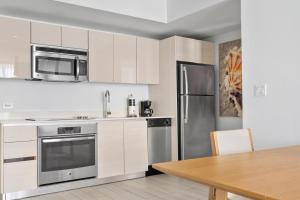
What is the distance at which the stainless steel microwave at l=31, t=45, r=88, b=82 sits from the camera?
3475mm

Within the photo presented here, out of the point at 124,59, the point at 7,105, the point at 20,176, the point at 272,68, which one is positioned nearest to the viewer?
the point at 272,68

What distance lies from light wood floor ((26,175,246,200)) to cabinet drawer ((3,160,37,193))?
0.57ft

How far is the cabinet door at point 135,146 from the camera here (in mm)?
3855

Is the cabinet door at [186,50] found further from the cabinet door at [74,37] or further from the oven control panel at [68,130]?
the oven control panel at [68,130]

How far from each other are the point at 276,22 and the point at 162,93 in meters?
2.21

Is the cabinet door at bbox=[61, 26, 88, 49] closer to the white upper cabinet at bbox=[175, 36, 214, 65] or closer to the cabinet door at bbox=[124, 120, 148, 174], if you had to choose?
the cabinet door at bbox=[124, 120, 148, 174]

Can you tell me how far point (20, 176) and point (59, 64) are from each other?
144 cm

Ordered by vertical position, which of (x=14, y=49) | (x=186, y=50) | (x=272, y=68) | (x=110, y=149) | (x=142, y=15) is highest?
(x=142, y=15)

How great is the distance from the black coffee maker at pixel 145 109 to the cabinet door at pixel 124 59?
1.62ft

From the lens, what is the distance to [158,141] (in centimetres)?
420

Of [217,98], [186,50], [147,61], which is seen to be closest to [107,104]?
[147,61]

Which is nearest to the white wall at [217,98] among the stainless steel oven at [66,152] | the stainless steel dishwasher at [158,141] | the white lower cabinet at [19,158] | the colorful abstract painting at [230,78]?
the colorful abstract painting at [230,78]

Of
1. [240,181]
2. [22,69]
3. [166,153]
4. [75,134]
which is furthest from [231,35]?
[240,181]

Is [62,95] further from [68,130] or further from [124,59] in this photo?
[124,59]
